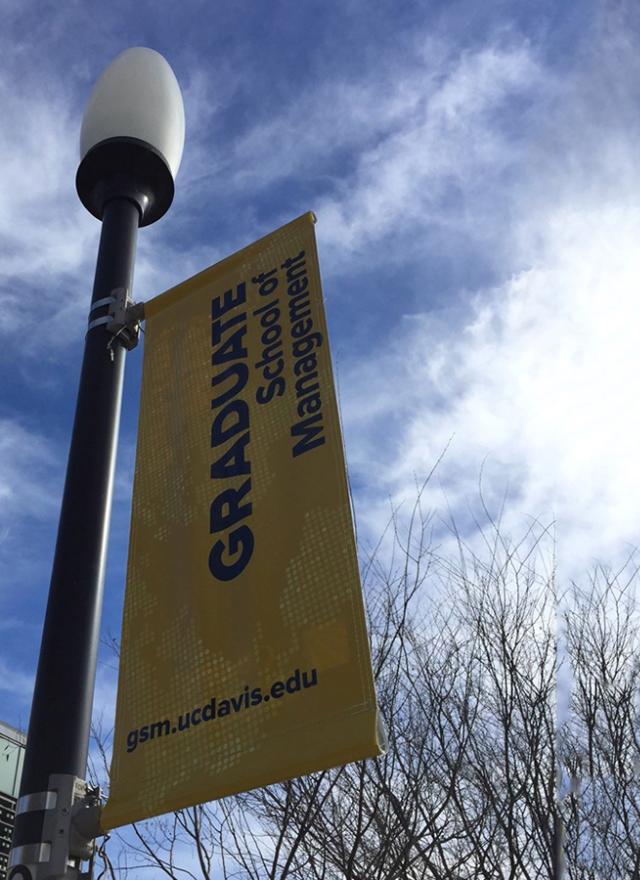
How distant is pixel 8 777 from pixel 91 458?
10826mm

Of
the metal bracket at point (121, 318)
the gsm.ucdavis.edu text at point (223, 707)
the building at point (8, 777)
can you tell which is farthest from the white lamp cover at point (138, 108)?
the building at point (8, 777)

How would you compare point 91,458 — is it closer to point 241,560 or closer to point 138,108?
point 241,560

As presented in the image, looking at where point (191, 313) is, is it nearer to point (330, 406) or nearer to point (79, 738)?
point (330, 406)

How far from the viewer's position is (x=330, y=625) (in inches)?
131

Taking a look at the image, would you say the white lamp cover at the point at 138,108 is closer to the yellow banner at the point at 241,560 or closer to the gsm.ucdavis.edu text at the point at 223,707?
the yellow banner at the point at 241,560

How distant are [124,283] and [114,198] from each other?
609 mm

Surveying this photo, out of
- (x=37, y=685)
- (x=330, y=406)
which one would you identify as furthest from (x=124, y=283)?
(x=37, y=685)

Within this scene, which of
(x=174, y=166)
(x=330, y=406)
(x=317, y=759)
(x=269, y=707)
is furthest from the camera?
(x=174, y=166)

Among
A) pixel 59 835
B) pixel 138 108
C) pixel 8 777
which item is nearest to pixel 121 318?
pixel 138 108

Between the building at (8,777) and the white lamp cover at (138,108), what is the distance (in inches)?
391

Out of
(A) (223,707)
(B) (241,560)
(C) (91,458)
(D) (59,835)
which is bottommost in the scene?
(D) (59,835)

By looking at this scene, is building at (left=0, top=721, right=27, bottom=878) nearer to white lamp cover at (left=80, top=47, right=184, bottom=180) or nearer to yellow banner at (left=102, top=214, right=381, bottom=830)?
white lamp cover at (left=80, top=47, right=184, bottom=180)

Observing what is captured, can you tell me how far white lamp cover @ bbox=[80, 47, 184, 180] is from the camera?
5379mm

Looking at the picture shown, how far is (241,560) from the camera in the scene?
147 inches
